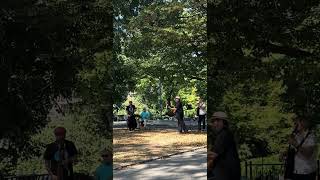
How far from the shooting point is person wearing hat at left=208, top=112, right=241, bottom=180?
631 cm

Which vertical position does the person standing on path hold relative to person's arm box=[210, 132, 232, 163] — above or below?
above

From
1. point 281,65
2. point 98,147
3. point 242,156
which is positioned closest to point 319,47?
point 281,65

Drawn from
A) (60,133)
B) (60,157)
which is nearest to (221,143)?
(60,133)

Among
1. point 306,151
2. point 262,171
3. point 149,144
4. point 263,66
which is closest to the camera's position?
point 306,151

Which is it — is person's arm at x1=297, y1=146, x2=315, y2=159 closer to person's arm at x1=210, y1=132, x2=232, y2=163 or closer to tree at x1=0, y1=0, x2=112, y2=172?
person's arm at x1=210, y1=132, x2=232, y2=163

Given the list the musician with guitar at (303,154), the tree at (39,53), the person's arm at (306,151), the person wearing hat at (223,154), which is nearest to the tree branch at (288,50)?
the musician with guitar at (303,154)

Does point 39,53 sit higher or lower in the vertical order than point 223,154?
higher

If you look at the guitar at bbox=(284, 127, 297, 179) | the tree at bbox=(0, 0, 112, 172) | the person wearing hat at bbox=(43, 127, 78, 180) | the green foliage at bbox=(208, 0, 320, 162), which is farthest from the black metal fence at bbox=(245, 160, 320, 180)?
the tree at bbox=(0, 0, 112, 172)

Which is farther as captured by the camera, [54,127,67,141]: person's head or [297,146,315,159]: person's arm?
[54,127,67,141]: person's head

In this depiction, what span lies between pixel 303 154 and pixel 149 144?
9660mm

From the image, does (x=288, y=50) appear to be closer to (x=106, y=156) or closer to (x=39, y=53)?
(x=106, y=156)

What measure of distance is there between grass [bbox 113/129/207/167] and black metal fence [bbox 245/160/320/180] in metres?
4.36

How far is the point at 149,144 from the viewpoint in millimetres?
16266

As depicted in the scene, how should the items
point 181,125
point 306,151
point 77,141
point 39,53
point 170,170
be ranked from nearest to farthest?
point 306,151 → point 39,53 → point 77,141 → point 170,170 → point 181,125
